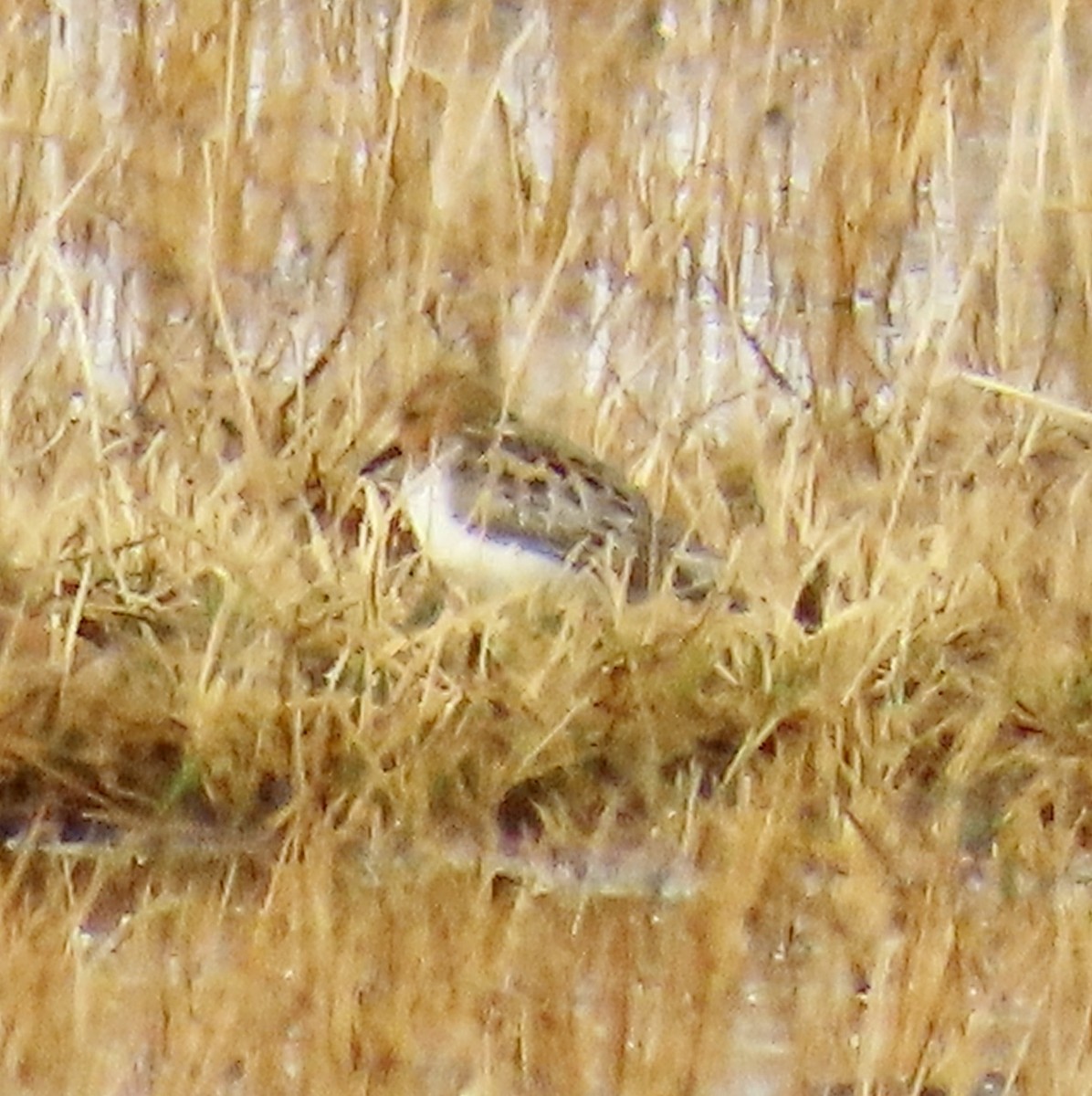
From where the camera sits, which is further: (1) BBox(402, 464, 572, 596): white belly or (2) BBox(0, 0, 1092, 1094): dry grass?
(1) BBox(402, 464, 572, 596): white belly

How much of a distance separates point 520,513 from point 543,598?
25 centimetres

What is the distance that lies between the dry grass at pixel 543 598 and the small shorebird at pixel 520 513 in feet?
0.30

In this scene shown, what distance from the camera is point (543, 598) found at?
4.50 m

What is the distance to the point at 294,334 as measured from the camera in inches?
199

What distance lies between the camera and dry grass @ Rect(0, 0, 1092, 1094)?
3.36 m

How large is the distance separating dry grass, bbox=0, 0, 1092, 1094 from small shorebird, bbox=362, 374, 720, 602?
0.09 meters

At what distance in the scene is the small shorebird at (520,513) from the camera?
4.57m

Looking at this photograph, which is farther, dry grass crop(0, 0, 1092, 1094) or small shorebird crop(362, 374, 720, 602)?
small shorebird crop(362, 374, 720, 602)

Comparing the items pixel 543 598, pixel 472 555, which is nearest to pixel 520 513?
pixel 472 555

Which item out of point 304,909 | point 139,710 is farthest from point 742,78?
point 304,909

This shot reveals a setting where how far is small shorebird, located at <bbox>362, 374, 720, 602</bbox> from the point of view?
15.0 feet

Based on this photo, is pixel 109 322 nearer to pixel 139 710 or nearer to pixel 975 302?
pixel 139 710

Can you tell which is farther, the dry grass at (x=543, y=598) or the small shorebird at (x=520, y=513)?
the small shorebird at (x=520, y=513)

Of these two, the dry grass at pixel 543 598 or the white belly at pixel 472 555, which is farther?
the white belly at pixel 472 555
